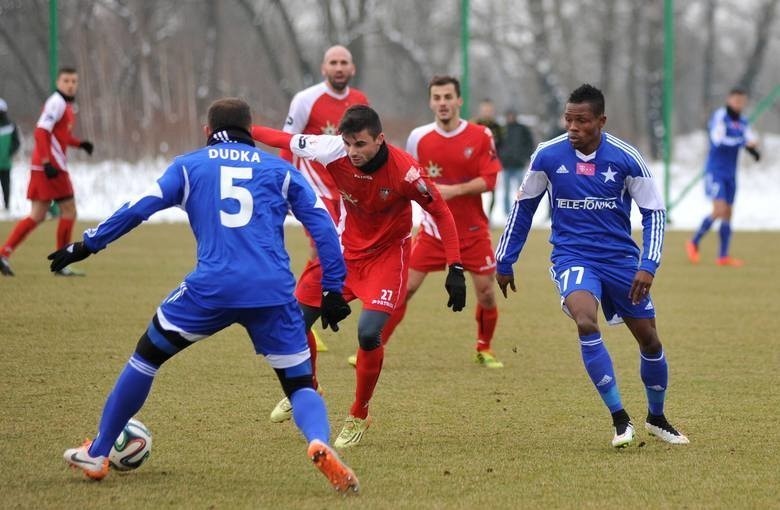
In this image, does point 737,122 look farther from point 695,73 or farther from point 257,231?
point 695,73

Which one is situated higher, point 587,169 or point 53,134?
point 587,169

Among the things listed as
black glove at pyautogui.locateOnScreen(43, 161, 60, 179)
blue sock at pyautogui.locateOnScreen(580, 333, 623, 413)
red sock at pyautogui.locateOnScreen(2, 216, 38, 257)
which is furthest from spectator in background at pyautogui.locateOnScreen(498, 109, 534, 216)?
blue sock at pyautogui.locateOnScreen(580, 333, 623, 413)

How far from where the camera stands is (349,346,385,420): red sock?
6.24 m

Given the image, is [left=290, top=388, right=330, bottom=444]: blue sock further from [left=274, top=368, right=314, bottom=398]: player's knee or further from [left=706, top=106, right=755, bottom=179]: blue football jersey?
[left=706, top=106, right=755, bottom=179]: blue football jersey

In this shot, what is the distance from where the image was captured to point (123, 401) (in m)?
5.16

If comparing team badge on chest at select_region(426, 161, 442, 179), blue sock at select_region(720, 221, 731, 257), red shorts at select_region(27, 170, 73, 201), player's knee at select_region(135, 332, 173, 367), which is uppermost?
team badge on chest at select_region(426, 161, 442, 179)

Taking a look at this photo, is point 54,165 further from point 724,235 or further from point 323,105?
point 724,235

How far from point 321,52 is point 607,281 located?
755 inches

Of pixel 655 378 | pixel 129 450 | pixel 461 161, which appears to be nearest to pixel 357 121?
pixel 129 450

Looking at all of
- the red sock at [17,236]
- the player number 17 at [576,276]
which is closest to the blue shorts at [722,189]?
the red sock at [17,236]

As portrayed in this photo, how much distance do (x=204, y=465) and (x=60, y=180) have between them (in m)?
8.03

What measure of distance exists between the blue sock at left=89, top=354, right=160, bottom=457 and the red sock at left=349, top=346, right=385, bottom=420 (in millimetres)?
1387

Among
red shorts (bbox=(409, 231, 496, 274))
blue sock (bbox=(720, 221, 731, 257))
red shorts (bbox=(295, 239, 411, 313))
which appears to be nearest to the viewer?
red shorts (bbox=(295, 239, 411, 313))

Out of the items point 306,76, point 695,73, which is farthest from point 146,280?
point 695,73
